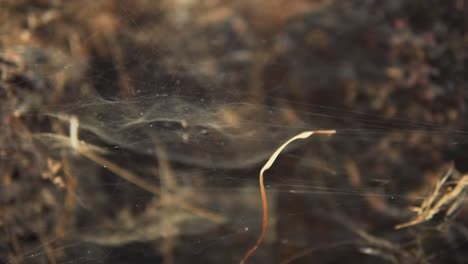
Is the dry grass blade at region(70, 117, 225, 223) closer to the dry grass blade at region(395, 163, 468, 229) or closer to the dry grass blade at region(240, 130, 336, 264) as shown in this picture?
the dry grass blade at region(240, 130, 336, 264)

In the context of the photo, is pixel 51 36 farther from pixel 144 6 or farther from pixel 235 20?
pixel 235 20

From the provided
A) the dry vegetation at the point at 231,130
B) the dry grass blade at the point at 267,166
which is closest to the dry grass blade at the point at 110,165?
the dry vegetation at the point at 231,130

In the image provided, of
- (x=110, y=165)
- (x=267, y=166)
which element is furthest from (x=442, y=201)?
(x=110, y=165)

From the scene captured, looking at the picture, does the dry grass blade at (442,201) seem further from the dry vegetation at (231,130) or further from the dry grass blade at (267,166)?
the dry grass blade at (267,166)

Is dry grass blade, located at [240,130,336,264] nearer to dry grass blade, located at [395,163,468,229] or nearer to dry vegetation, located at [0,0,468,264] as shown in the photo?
dry vegetation, located at [0,0,468,264]

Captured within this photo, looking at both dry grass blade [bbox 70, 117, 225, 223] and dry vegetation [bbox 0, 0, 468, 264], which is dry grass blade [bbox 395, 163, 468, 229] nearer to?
A: dry vegetation [bbox 0, 0, 468, 264]

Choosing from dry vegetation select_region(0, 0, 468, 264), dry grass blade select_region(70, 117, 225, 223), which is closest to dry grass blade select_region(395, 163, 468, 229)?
dry vegetation select_region(0, 0, 468, 264)

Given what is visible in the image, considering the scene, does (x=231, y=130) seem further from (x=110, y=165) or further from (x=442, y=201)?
(x=442, y=201)

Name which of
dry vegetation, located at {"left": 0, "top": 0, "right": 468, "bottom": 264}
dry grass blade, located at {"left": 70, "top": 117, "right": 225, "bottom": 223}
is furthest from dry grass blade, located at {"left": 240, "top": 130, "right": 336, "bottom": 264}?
dry grass blade, located at {"left": 70, "top": 117, "right": 225, "bottom": 223}

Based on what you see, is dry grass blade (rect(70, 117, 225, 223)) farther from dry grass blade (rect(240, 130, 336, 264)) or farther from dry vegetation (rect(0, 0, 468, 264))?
dry grass blade (rect(240, 130, 336, 264))
